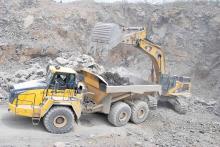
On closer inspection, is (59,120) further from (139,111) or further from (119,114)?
(139,111)

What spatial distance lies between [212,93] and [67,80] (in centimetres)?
882

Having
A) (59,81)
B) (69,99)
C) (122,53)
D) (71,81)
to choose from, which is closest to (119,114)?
(69,99)

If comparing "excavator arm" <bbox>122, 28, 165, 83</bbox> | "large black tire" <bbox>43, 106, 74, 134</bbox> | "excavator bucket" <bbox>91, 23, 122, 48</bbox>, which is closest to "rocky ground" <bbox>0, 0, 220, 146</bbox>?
"large black tire" <bbox>43, 106, 74, 134</bbox>

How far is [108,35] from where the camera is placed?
1092cm

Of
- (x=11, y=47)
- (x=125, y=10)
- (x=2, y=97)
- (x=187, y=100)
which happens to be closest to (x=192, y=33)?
(x=125, y=10)

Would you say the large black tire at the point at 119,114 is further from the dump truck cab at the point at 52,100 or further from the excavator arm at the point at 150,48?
the excavator arm at the point at 150,48

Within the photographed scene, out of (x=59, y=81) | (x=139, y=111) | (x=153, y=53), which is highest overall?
(x=153, y=53)

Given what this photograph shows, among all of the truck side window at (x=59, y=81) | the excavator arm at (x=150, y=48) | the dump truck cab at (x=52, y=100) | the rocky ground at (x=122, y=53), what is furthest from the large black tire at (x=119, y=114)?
the excavator arm at (x=150, y=48)

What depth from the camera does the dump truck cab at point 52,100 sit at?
967cm

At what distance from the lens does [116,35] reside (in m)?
11.0

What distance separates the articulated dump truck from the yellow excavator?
131 cm

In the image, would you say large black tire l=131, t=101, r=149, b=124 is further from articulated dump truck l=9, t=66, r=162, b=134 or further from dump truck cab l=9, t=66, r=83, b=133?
dump truck cab l=9, t=66, r=83, b=133

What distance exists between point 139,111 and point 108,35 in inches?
106

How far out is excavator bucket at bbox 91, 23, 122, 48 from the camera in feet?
35.7
